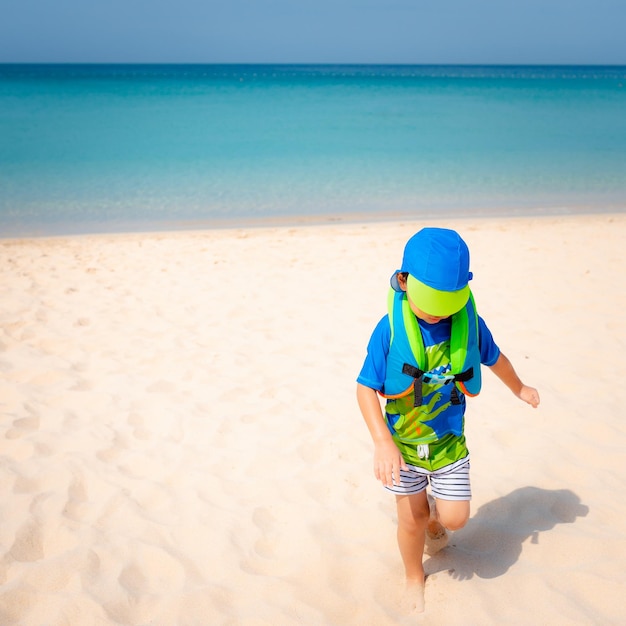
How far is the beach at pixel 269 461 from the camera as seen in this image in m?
2.29

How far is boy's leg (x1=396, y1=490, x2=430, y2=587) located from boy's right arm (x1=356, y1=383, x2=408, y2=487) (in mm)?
240

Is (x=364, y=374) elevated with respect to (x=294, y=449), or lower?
elevated

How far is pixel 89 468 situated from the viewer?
10.0 ft

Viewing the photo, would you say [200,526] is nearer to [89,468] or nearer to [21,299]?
[89,468]

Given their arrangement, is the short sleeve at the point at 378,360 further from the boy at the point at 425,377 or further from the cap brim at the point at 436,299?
the cap brim at the point at 436,299

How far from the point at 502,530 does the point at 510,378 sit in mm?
881

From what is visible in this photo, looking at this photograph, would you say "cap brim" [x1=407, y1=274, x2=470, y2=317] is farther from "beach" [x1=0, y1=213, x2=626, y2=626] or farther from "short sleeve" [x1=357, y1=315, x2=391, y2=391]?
"beach" [x1=0, y1=213, x2=626, y2=626]

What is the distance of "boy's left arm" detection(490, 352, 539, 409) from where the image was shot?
219 centimetres

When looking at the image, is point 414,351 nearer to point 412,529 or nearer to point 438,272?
point 438,272

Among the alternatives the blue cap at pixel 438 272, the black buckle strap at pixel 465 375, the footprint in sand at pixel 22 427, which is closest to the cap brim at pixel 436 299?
the blue cap at pixel 438 272

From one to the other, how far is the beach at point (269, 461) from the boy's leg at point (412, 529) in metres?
0.12

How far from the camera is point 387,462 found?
74.7 inches

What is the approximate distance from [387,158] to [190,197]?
6354mm

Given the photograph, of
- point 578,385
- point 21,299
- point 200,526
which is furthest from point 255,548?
point 21,299
